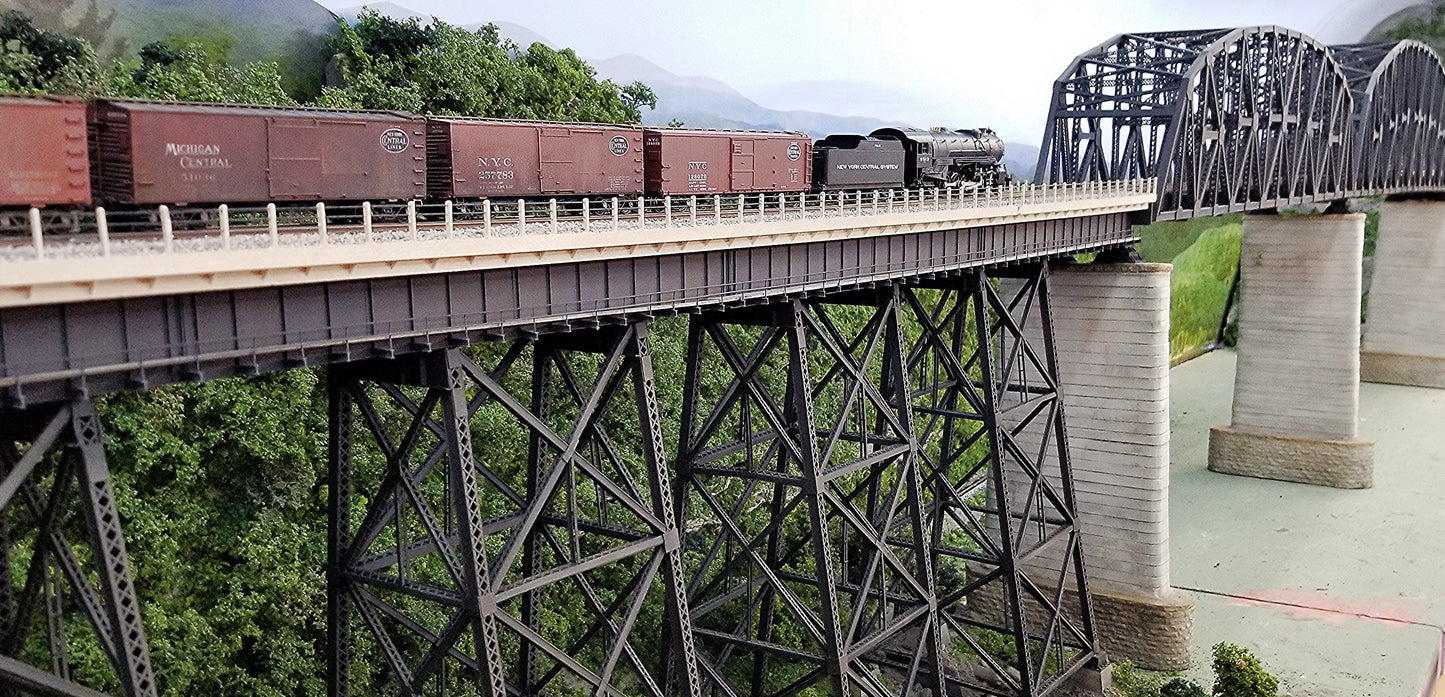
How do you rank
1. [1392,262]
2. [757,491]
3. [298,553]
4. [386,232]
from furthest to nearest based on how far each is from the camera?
[1392,262]
[757,491]
[298,553]
[386,232]

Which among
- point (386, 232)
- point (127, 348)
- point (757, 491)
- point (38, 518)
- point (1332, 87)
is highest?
point (1332, 87)

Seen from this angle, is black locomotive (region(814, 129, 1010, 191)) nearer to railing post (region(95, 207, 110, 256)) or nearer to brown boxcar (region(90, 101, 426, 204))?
brown boxcar (region(90, 101, 426, 204))

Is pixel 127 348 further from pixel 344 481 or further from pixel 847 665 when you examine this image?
pixel 847 665

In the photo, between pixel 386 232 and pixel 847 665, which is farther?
pixel 847 665

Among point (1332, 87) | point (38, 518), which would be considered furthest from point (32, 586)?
point (1332, 87)

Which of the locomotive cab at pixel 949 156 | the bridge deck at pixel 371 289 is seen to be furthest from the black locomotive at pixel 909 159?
the bridge deck at pixel 371 289

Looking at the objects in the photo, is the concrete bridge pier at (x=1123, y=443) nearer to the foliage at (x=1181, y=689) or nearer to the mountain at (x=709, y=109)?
the foliage at (x=1181, y=689)

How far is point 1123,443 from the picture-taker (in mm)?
23953

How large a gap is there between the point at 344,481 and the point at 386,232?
336 centimetres

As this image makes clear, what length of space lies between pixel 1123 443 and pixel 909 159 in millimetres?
7663

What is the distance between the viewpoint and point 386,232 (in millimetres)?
10844

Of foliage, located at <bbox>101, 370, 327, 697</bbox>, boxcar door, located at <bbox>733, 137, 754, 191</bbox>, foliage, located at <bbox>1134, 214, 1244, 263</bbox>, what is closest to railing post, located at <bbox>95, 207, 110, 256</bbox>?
boxcar door, located at <bbox>733, 137, 754, 191</bbox>

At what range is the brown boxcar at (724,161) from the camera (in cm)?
1548

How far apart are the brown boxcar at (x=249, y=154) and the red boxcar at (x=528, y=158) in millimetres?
340
